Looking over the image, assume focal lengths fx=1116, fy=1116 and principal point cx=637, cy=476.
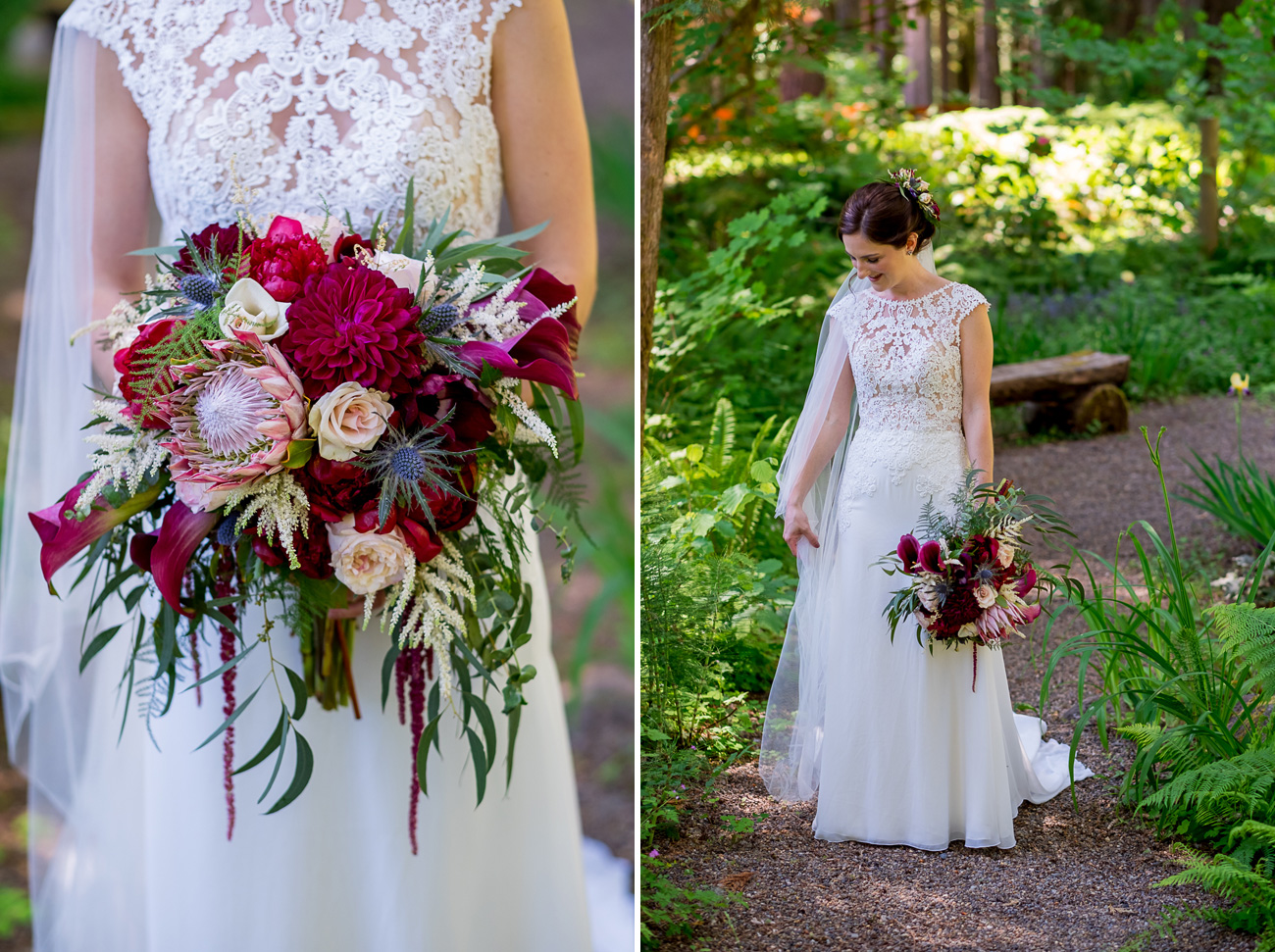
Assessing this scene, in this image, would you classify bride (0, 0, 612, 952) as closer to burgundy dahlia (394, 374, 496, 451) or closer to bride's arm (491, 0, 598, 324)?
bride's arm (491, 0, 598, 324)

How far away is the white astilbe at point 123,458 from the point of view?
1598 millimetres

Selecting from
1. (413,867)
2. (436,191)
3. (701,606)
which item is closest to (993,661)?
(701,606)

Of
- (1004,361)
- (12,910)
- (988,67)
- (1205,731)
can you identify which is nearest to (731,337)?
(1004,361)

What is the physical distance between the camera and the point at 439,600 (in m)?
1.74

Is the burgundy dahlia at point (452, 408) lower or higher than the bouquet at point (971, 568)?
higher

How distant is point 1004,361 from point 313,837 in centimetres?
495

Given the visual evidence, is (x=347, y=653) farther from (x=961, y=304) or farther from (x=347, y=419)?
(x=961, y=304)

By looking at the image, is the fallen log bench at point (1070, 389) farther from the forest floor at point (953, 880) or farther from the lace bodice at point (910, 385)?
the lace bodice at point (910, 385)

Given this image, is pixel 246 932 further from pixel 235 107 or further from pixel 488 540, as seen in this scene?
pixel 235 107

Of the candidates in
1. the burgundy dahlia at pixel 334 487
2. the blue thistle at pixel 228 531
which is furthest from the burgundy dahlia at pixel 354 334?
the blue thistle at pixel 228 531

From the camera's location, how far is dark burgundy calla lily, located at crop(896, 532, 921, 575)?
8.59 ft

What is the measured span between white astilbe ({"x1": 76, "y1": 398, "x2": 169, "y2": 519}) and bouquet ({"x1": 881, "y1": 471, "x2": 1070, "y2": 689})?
5.48 feet

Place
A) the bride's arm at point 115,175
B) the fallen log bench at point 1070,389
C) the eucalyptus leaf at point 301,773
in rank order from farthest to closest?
the fallen log bench at point 1070,389
the bride's arm at point 115,175
the eucalyptus leaf at point 301,773

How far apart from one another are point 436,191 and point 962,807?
6.32ft
